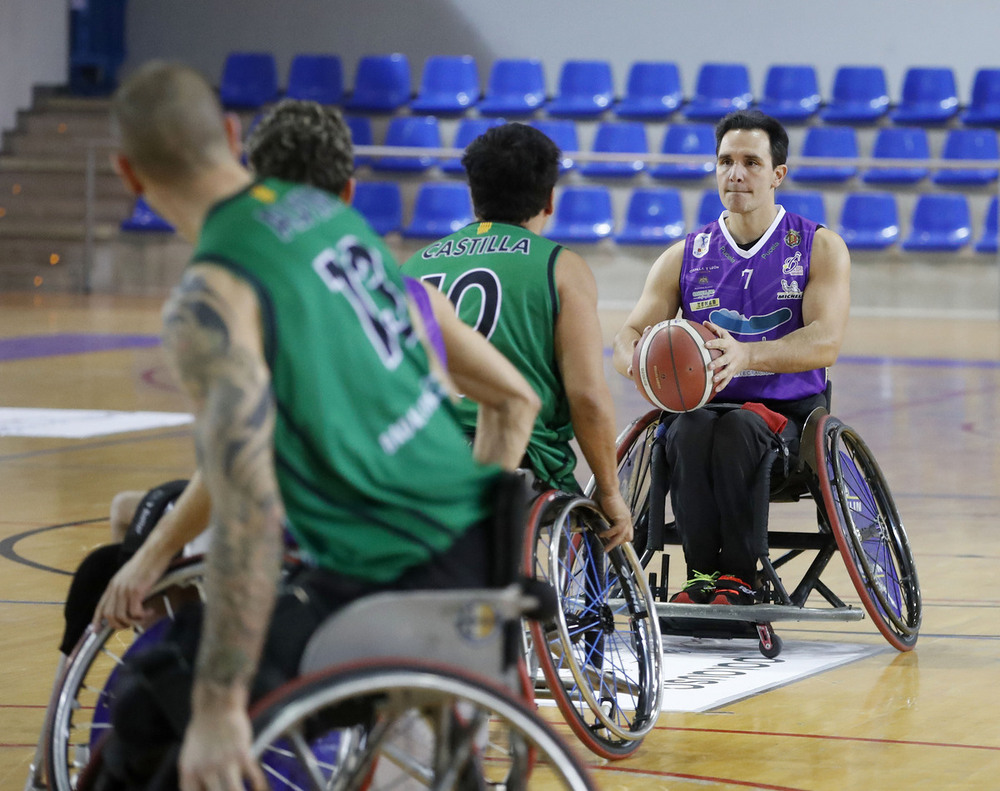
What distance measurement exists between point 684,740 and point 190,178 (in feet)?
5.44

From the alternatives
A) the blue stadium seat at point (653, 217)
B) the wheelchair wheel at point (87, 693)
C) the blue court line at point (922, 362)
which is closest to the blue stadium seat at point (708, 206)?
the blue stadium seat at point (653, 217)

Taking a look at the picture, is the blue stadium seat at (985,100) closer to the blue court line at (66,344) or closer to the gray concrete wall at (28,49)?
the blue court line at (66,344)

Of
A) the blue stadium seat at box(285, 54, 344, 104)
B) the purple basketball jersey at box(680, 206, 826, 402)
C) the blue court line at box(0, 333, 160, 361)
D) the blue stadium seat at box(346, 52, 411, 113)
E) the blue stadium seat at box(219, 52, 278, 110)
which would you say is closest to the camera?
the purple basketball jersey at box(680, 206, 826, 402)

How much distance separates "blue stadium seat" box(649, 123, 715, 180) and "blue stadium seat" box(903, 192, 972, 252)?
178 cm

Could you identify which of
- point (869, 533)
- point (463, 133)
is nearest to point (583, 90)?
point (463, 133)

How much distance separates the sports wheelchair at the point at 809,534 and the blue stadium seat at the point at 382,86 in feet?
35.5

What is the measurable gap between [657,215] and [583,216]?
0.64 meters

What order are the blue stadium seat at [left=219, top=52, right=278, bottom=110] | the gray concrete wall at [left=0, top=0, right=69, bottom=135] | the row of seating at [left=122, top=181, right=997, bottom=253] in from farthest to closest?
1. the gray concrete wall at [left=0, top=0, right=69, bottom=135]
2. the blue stadium seat at [left=219, top=52, right=278, bottom=110]
3. the row of seating at [left=122, top=181, right=997, bottom=253]

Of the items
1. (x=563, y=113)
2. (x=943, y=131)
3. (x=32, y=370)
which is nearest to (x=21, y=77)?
(x=563, y=113)

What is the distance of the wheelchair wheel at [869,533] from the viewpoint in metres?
3.52

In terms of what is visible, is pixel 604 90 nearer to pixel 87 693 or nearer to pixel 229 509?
pixel 87 693

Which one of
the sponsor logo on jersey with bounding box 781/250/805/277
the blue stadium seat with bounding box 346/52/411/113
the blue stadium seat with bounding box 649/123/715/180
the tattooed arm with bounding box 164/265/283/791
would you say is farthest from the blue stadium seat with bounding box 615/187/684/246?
the tattooed arm with bounding box 164/265/283/791

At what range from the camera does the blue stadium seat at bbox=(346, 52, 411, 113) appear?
14219 millimetres

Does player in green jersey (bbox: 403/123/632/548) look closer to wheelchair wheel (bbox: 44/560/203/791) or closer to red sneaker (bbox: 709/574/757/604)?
red sneaker (bbox: 709/574/757/604)
